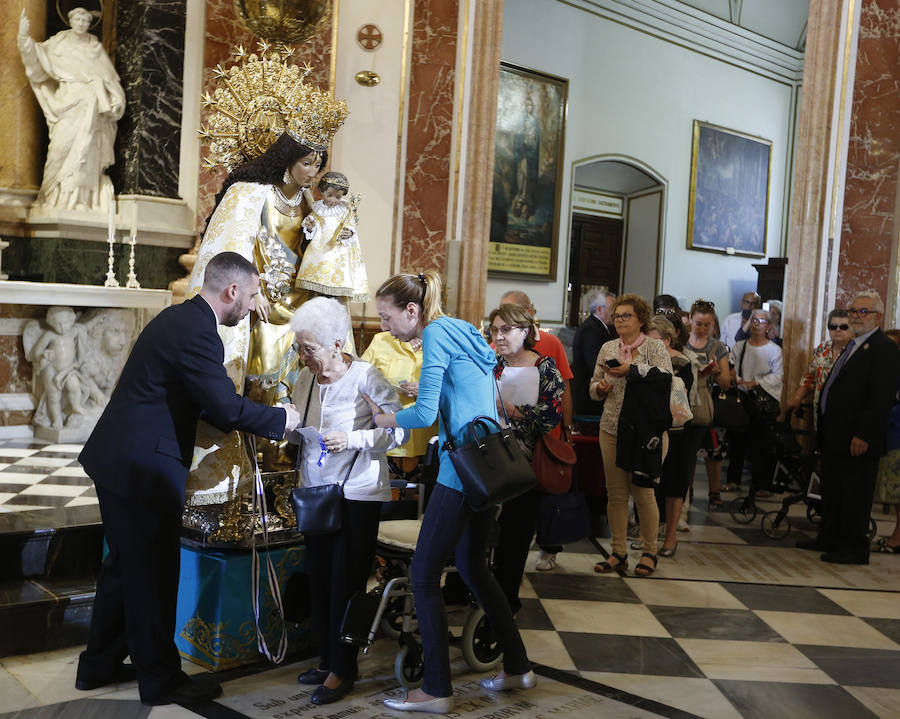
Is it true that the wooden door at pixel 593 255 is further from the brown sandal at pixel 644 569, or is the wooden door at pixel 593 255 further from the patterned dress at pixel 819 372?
the brown sandal at pixel 644 569

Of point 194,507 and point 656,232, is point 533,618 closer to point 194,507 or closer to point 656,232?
point 194,507

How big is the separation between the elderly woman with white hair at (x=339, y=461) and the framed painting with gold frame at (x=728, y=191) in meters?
11.7

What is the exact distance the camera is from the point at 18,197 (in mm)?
7230

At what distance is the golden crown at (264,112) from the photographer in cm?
426

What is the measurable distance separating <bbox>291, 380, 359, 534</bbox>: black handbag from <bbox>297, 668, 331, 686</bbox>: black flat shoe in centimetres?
65

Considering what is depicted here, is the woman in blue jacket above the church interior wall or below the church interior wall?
below

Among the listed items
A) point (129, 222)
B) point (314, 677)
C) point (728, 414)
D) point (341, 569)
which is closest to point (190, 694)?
point (314, 677)

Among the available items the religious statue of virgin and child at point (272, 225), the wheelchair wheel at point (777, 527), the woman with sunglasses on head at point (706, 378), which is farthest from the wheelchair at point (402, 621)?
the wheelchair wheel at point (777, 527)

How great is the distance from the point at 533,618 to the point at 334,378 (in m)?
1.84

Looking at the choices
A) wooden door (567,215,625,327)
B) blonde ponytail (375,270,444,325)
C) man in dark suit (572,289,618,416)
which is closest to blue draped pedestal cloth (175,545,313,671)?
blonde ponytail (375,270,444,325)

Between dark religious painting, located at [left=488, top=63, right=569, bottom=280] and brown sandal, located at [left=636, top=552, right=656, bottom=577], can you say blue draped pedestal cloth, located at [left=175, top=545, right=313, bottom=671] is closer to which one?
brown sandal, located at [left=636, top=552, right=656, bottom=577]

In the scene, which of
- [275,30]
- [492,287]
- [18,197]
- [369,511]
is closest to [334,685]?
[369,511]

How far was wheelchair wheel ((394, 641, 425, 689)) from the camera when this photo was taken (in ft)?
10.9

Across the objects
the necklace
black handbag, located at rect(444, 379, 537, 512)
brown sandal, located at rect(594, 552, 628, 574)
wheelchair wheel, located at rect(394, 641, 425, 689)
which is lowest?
brown sandal, located at rect(594, 552, 628, 574)
